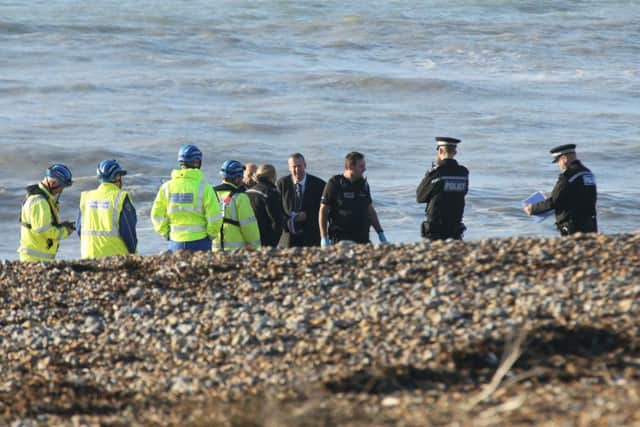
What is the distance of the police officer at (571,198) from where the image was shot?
42.8ft

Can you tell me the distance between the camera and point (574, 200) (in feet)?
43.0

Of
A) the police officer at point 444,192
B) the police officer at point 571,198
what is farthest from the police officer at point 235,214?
the police officer at point 571,198

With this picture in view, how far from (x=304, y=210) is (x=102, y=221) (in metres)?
2.26

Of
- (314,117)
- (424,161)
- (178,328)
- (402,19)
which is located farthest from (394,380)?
(402,19)

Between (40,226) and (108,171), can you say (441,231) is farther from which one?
(40,226)

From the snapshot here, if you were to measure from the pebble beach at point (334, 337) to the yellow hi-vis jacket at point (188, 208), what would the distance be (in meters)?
0.62

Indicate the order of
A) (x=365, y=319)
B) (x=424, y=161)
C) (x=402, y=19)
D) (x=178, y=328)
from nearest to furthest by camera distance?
(x=365, y=319)
(x=178, y=328)
(x=424, y=161)
(x=402, y=19)

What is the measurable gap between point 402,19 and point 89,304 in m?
42.6

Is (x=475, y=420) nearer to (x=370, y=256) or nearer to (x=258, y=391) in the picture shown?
(x=258, y=391)

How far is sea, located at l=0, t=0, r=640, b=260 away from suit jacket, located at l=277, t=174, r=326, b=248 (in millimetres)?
6526

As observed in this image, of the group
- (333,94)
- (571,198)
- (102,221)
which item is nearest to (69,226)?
(102,221)

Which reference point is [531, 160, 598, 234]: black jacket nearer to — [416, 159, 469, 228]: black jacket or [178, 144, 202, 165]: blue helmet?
[416, 159, 469, 228]: black jacket

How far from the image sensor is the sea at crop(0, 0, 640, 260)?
83.8ft

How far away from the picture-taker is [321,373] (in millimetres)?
8664
